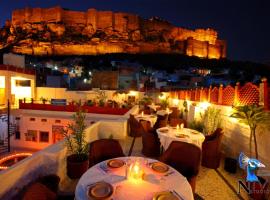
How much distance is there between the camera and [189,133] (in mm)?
4109

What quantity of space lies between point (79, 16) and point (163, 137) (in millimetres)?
55632

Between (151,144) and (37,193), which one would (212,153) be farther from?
(37,193)

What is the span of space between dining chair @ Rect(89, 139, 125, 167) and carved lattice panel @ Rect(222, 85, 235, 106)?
3.41m

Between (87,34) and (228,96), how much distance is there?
5187 cm

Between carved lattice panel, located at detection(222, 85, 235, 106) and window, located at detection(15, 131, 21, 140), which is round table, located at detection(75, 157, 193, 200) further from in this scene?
window, located at detection(15, 131, 21, 140)

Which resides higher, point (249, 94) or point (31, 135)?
point (249, 94)

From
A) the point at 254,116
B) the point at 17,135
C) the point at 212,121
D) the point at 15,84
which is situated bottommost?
the point at 17,135

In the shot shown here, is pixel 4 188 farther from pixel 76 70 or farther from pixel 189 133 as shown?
pixel 76 70

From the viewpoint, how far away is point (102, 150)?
9.87ft

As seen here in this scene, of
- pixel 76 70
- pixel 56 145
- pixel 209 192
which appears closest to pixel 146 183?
pixel 209 192

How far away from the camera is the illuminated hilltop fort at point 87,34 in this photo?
1901 inches

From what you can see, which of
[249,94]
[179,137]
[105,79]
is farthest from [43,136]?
[105,79]

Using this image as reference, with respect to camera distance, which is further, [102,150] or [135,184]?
[102,150]

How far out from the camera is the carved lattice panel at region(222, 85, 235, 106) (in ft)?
16.0
